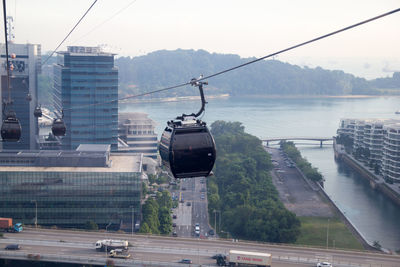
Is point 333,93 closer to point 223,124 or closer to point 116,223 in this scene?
point 223,124

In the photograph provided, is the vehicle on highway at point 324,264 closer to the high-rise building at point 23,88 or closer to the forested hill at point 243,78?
the high-rise building at point 23,88

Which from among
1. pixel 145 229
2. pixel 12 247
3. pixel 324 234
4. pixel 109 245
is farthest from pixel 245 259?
pixel 324 234

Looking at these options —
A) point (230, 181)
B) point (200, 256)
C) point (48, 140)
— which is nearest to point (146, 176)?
point (230, 181)

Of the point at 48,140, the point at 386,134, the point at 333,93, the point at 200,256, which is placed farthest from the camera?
the point at 333,93

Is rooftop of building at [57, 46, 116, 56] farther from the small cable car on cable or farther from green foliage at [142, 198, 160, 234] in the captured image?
the small cable car on cable

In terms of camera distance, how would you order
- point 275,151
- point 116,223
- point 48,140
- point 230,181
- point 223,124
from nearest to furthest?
A: point 116,223 → point 230,181 → point 48,140 → point 275,151 → point 223,124
